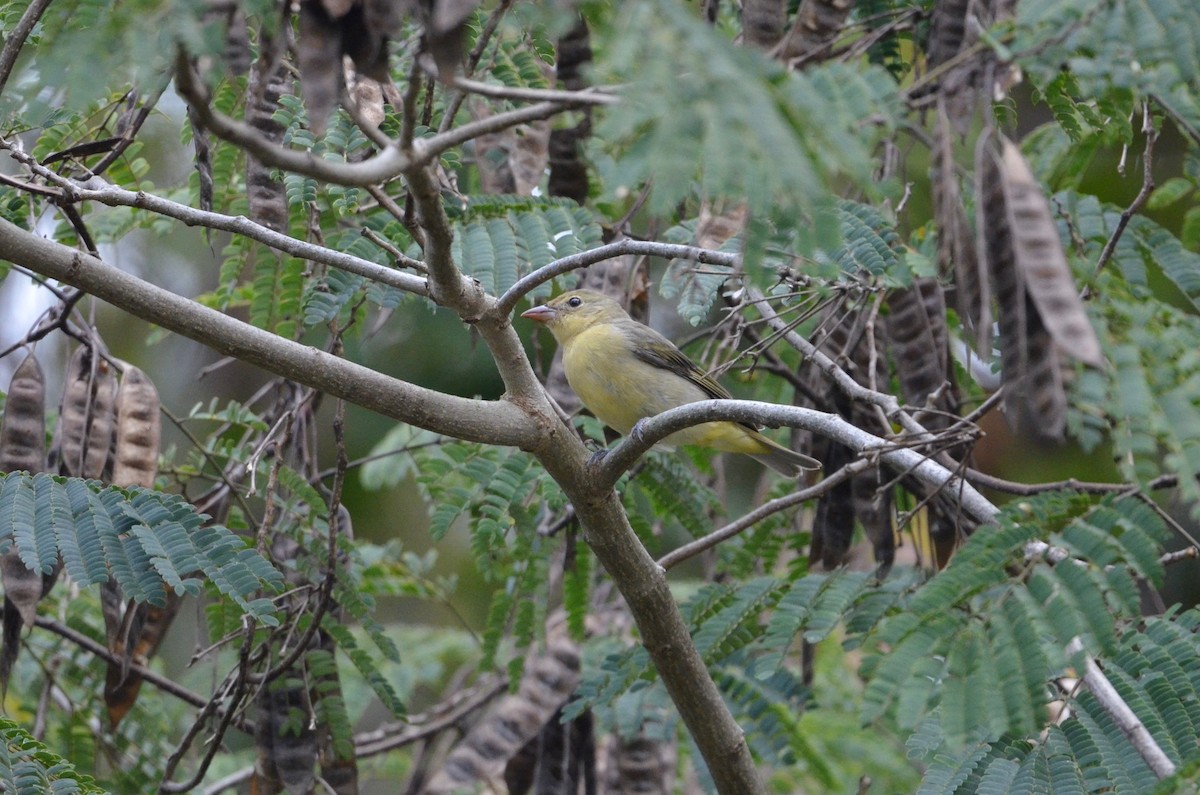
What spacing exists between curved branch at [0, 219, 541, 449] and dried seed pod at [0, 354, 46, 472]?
118 centimetres

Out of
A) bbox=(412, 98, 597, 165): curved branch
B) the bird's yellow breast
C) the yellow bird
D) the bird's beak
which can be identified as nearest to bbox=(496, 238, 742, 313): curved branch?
bbox=(412, 98, 597, 165): curved branch

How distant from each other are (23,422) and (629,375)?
8.10 ft

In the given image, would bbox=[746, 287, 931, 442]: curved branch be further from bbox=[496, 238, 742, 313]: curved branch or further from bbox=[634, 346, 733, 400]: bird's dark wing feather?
bbox=[634, 346, 733, 400]: bird's dark wing feather

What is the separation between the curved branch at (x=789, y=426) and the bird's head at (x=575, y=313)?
6.23 ft

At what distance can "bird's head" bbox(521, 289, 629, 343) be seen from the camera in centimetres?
520

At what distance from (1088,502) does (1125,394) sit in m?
0.61

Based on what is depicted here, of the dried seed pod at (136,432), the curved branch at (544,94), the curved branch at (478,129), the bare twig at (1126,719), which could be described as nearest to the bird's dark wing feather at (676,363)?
the dried seed pod at (136,432)

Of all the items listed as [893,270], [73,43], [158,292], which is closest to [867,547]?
[893,270]

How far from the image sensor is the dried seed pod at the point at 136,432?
12.7 feet

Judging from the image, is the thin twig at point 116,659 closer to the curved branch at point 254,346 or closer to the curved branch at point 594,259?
the curved branch at point 254,346

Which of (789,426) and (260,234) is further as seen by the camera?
(260,234)

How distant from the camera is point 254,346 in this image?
2.83 meters

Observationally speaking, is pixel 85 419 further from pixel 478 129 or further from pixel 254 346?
pixel 478 129

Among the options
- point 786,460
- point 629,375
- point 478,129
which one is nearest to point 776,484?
point 786,460
